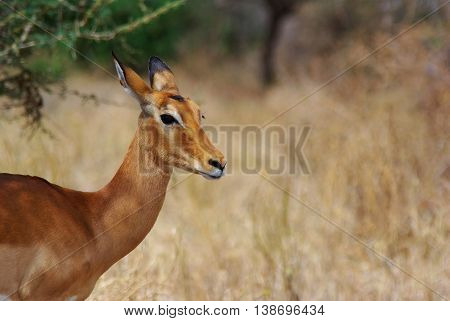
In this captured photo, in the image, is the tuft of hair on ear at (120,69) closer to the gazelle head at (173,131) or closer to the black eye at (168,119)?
the gazelle head at (173,131)

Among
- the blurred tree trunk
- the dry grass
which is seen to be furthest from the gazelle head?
the blurred tree trunk

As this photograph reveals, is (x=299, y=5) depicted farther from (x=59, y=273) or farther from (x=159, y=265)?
(x=59, y=273)

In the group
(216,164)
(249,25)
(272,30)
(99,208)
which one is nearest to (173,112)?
(216,164)

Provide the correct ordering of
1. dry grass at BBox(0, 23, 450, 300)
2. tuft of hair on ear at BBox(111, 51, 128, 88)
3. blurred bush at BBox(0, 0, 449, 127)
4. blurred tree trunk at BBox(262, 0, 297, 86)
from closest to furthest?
tuft of hair on ear at BBox(111, 51, 128, 88) < dry grass at BBox(0, 23, 450, 300) < blurred bush at BBox(0, 0, 449, 127) < blurred tree trunk at BBox(262, 0, 297, 86)

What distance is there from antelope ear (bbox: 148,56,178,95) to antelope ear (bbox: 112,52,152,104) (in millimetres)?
265

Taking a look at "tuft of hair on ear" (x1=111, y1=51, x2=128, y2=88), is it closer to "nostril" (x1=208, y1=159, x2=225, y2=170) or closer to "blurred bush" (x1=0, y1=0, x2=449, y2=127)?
"nostril" (x1=208, y1=159, x2=225, y2=170)

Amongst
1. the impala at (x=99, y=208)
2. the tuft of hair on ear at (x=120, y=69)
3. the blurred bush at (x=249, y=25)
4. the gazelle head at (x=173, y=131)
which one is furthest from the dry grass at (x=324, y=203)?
the tuft of hair on ear at (x=120, y=69)

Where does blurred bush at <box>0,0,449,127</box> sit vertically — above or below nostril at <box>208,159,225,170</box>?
above

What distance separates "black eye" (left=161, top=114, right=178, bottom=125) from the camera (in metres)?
4.54

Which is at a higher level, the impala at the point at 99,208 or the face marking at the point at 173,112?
the face marking at the point at 173,112

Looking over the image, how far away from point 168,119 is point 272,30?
15.5 metres

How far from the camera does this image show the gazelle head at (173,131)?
448cm

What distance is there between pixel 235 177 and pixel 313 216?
7.73 feet
